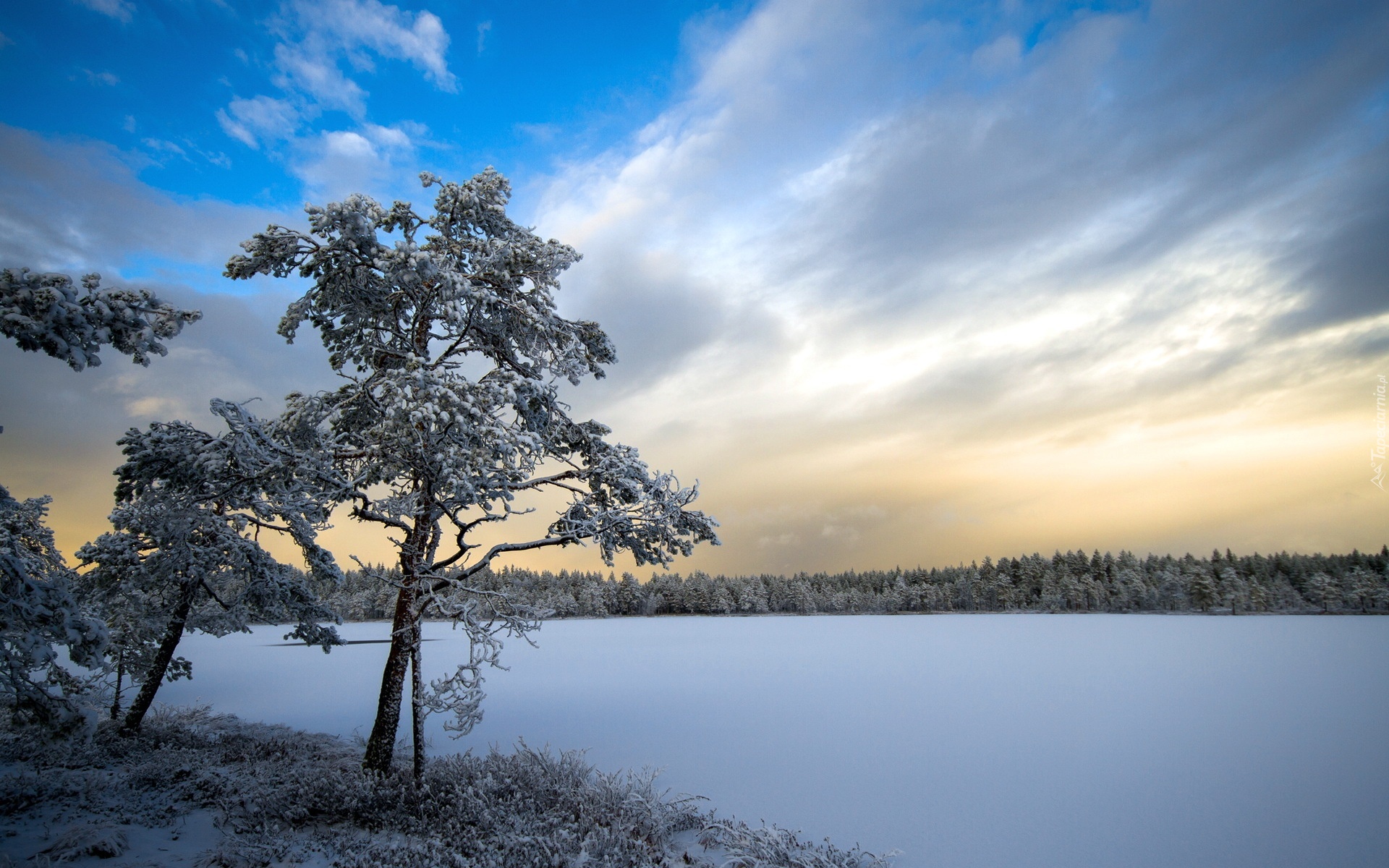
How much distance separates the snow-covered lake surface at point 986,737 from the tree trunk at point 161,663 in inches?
182

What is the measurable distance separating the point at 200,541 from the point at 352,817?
8195mm

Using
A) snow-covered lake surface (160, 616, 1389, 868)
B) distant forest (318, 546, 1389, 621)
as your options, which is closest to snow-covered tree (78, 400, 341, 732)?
snow-covered lake surface (160, 616, 1389, 868)

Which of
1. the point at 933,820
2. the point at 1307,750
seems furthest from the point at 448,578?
the point at 1307,750

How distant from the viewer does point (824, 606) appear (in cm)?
13562

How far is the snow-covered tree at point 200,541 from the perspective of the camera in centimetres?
843

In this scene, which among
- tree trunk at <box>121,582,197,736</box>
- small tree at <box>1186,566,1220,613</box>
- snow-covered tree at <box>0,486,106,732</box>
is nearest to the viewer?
snow-covered tree at <box>0,486,106,732</box>

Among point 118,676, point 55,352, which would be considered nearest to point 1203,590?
point 118,676

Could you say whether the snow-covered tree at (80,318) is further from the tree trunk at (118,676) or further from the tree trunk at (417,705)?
the tree trunk at (118,676)

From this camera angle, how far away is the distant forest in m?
93.5

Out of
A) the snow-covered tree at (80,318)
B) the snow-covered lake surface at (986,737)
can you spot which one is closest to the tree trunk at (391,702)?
the snow-covered lake surface at (986,737)

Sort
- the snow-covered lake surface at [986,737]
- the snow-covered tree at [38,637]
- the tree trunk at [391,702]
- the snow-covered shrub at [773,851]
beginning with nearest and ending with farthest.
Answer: the snow-covered tree at [38,637], the snow-covered shrub at [773,851], the snow-covered lake surface at [986,737], the tree trunk at [391,702]

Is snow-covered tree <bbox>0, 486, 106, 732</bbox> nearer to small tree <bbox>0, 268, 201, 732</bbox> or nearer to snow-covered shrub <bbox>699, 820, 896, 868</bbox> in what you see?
small tree <bbox>0, 268, 201, 732</bbox>

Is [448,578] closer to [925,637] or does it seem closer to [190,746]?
[190,746]

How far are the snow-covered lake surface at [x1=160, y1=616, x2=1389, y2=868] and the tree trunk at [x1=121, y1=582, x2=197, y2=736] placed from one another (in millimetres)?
4627
